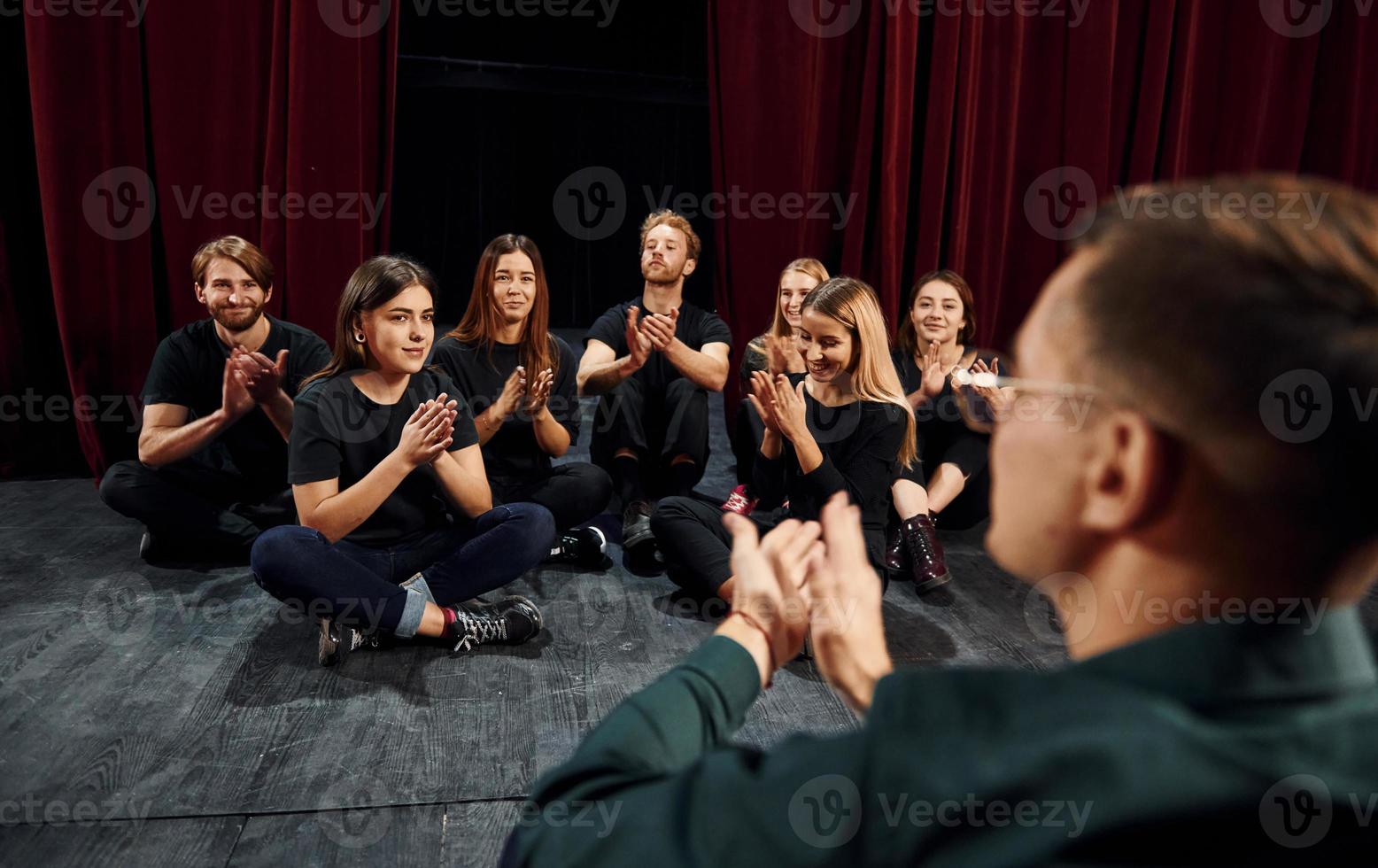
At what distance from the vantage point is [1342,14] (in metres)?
3.79

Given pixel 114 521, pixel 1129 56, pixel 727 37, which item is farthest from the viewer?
pixel 1129 56

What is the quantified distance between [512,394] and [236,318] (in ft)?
2.42

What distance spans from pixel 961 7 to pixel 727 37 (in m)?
0.84

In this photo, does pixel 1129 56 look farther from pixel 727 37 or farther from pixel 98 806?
pixel 98 806

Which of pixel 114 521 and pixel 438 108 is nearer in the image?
pixel 114 521

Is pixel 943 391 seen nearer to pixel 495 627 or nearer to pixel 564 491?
pixel 564 491

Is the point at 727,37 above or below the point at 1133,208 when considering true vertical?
above

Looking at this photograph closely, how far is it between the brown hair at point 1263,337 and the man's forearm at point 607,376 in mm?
2359

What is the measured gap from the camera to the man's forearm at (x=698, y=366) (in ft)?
9.55

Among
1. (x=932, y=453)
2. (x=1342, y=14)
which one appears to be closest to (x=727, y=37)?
(x=932, y=453)

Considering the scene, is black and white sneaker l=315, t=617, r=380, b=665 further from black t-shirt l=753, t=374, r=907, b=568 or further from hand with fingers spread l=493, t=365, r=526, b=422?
black t-shirt l=753, t=374, r=907, b=568

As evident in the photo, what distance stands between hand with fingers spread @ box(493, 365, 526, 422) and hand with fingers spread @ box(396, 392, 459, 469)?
52cm

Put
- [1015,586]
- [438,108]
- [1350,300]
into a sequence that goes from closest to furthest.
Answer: [1350,300]
[1015,586]
[438,108]

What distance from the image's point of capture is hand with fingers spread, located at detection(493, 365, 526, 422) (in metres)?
2.50
